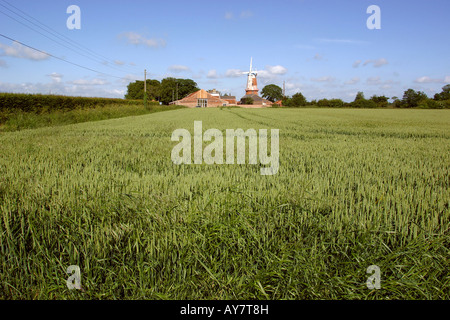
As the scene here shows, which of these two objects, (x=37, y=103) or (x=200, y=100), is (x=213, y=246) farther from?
(x=200, y=100)

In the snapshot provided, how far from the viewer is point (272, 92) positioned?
125812 millimetres

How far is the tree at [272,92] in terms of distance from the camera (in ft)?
412

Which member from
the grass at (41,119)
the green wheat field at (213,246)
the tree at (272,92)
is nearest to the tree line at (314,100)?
the tree at (272,92)

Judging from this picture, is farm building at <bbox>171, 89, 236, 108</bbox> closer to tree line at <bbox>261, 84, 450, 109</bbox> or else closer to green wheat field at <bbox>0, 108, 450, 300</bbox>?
tree line at <bbox>261, 84, 450, 109</bbox>

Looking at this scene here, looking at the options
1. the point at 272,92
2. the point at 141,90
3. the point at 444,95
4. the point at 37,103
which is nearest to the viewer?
the point at 37,103

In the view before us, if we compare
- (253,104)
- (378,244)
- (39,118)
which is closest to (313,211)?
(378,244)

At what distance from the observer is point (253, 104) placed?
92562 millimetres

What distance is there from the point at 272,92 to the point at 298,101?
185 ft

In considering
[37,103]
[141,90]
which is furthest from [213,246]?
[141,90]

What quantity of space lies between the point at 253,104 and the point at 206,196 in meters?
93.2

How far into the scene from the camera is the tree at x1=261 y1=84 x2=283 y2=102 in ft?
412

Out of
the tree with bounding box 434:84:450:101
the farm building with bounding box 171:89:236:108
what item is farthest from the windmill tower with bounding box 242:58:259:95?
the tree with bounding box 434:84:450:101

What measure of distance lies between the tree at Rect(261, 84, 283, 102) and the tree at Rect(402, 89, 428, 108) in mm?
58054

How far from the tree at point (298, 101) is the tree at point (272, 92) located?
51611 millimetres
